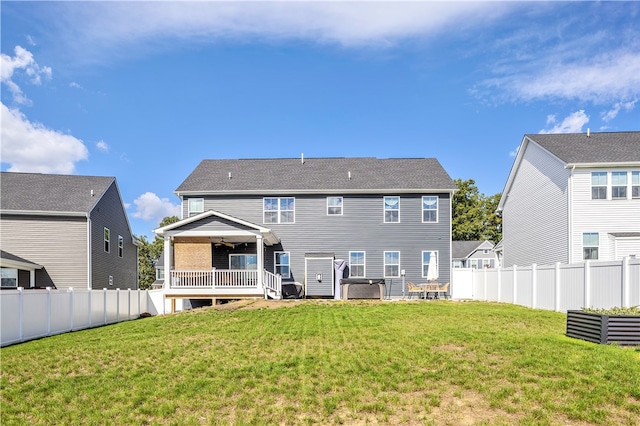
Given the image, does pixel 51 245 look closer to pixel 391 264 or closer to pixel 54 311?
pixel 54 311

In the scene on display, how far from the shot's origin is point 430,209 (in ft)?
77.4

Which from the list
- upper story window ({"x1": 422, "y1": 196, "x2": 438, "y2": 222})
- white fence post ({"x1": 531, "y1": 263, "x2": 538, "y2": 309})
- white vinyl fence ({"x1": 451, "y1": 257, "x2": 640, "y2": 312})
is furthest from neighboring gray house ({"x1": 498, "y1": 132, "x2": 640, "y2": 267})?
upper story window ({"x1": 422, "y1": 196, "x2": 438, "y2": 222})

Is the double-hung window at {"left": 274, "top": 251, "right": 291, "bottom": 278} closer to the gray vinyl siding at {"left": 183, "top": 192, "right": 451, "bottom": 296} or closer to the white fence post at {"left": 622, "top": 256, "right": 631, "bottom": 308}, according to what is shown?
the gray vinyl siding at {"left": 183, "top": 192, "right": 451, "bottom": 296}

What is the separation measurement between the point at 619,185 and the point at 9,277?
1052 inches

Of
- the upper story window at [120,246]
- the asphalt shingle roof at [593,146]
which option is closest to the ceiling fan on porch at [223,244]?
the upper story window at [120,246]

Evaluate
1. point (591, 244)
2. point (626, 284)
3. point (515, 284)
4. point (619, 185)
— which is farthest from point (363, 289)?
point (619, 185)

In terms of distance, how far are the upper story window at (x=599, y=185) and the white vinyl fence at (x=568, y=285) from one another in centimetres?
522

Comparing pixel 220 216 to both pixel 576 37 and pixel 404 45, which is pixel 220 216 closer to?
pixel 404 45

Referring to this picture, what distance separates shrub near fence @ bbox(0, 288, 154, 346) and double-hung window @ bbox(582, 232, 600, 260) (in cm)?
1830

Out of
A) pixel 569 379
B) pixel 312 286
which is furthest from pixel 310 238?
pixel 569 379

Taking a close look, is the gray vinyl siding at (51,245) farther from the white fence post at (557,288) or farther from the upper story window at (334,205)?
the white fence post at (557,288)

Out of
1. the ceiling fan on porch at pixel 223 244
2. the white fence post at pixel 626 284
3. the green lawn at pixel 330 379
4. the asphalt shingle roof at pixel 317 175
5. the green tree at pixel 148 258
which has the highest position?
the asphalt shingle roof at pixel 317 175

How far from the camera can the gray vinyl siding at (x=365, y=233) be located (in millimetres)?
23344

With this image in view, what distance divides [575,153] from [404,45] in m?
9.08
